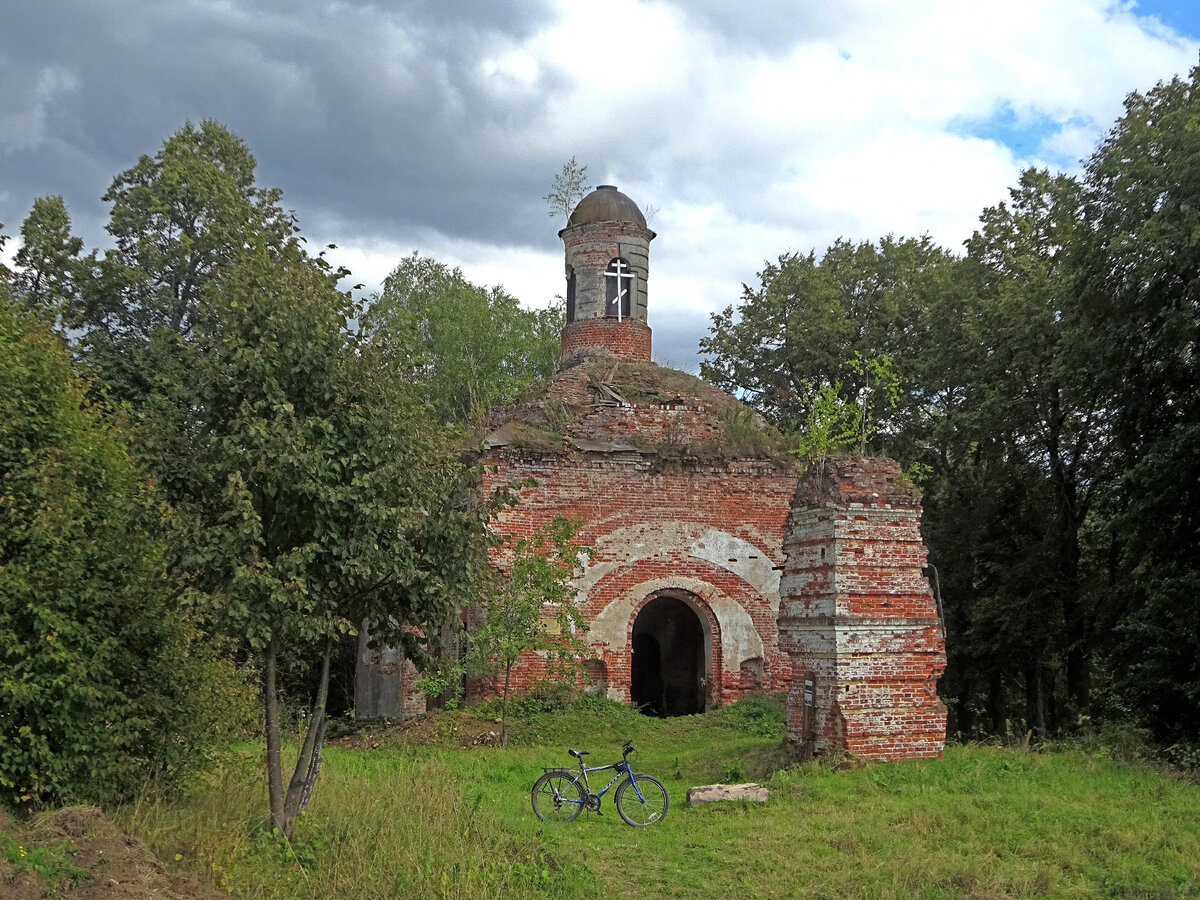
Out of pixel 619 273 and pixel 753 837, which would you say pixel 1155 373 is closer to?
pixel 619 273

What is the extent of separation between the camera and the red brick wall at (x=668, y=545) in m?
17.9

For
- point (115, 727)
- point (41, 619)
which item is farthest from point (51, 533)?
point (115, 727)

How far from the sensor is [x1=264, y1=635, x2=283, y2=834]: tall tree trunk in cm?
843

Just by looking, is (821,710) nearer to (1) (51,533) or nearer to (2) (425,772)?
(2) (425,772)

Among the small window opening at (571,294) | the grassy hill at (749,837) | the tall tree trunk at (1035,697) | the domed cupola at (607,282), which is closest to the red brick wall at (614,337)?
the domed cupola at (607,282)

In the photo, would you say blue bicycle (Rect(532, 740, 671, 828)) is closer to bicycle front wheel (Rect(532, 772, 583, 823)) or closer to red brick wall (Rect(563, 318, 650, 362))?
bicycle front wheel (Rect(532, 772, 583, 823))

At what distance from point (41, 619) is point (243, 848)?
94.7 inches

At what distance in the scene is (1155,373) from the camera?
16.6 metres

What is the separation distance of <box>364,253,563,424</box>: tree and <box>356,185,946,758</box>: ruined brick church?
379 inches

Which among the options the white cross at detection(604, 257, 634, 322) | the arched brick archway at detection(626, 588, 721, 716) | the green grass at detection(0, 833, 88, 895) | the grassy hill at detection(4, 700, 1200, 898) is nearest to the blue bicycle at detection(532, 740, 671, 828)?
the grassy hill at detection(4, 700, 1200, 898)

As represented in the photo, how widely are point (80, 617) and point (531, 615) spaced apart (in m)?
7.20

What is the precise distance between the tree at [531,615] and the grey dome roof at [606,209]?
770 cm

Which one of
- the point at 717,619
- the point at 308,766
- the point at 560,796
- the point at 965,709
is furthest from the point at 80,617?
the point at 965,709

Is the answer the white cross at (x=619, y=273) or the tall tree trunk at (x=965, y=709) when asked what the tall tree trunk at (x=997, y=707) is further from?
the white cross at (x=619, y=273)
